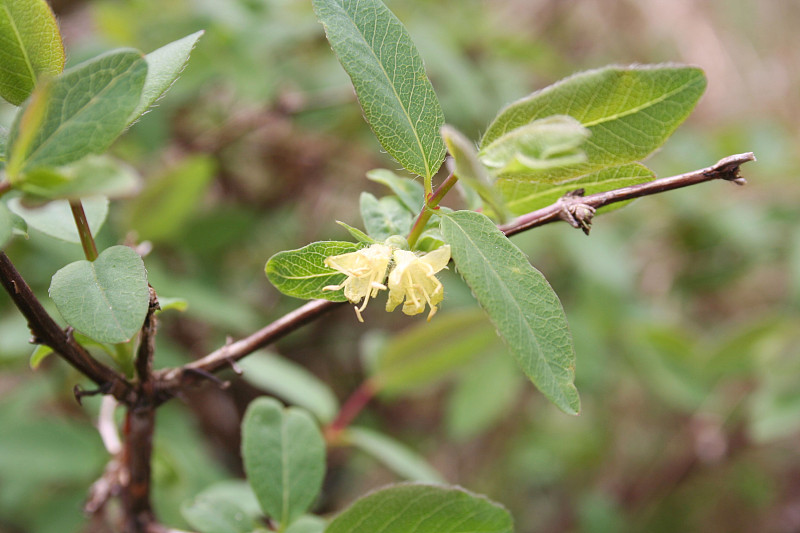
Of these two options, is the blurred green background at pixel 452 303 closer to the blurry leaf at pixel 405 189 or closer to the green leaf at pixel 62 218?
the green leaf at pixel 62 218

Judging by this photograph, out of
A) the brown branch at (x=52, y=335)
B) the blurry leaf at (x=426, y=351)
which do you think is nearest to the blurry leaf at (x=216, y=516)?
the brown branch at (x=52, y=335)

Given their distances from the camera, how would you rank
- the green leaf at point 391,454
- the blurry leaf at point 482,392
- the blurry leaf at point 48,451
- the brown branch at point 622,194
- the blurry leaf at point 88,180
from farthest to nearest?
the blurry leaf at point 482,392, the blurry leaf at point 48,451, the green leaf at point 391,454, the brown branch at point 622,194, the blurry leaf at point 88,180

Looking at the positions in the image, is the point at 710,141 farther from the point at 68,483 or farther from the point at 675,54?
the point at 68,483

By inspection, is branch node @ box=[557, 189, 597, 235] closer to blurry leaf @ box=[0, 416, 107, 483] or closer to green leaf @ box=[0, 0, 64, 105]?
green leaf @ box=[0, 0, 64, 105]

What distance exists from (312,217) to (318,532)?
1064mm

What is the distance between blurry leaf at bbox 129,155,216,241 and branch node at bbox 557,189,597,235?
78 cm

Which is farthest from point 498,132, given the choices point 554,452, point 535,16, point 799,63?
point 799,63

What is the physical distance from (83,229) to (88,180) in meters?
0.13

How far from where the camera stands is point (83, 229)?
426 mm

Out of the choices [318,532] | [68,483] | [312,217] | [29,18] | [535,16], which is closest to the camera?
[29,18]

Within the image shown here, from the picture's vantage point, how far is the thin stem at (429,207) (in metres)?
0.42

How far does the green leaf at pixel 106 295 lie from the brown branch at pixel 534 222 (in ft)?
0.37

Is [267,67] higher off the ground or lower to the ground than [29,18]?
lower

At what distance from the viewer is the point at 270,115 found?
128 cm
